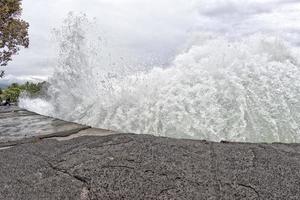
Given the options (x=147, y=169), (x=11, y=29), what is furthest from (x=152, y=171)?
(x=11, y=29)

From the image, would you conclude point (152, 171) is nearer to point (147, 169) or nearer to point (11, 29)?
point (147, 169)

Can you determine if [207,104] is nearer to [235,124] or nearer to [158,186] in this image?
[235,124]

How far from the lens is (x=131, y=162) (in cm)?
448

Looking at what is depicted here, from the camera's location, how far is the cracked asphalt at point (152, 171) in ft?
12.4

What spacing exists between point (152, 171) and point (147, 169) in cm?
7

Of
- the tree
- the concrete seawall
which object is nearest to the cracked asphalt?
the concrete seawall

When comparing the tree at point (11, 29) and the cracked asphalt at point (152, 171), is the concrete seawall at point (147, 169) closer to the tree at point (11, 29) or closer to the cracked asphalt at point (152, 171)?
the cracked asphalt at point (152, 171)

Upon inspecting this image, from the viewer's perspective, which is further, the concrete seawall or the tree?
the tree

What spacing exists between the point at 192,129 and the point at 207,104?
67 cm

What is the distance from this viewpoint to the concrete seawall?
379 centimetres

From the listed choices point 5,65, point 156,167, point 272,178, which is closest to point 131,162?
point 156,167

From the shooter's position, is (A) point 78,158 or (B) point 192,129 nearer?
(A) point 78,158

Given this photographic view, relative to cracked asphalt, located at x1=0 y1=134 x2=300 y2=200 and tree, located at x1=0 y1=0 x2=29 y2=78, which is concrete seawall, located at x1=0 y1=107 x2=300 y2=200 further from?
tree, located at x1=0 y1=0 x2=29 y2=78

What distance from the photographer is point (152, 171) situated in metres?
4.21
